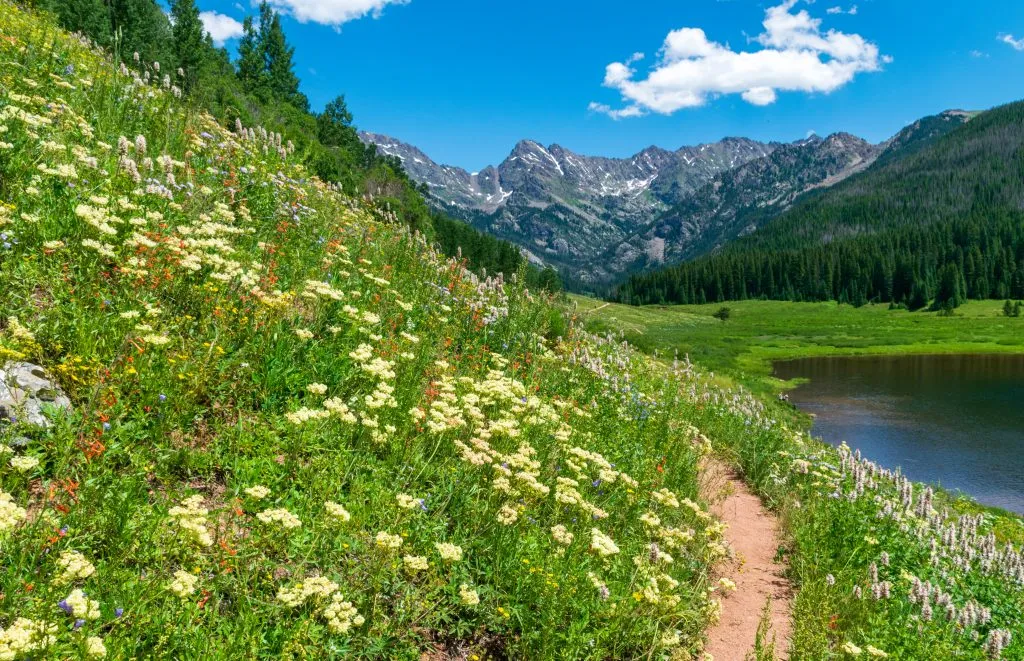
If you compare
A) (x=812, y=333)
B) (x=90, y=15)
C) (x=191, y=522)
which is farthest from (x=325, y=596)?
(x=812, y=333)

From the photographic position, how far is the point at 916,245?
16500cm

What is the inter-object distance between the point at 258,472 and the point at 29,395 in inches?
66.5

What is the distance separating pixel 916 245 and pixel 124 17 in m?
190

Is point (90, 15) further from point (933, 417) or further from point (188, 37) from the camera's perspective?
point (933, 417)

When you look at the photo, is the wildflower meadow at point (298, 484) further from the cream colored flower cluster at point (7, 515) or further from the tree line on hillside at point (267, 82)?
the tree line on hillside at point (267, 82)

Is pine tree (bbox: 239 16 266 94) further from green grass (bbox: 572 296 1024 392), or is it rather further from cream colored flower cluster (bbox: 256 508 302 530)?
cream colored flower cluster (bbox: 256 508 302 530)

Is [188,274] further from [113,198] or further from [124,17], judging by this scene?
[124,17]

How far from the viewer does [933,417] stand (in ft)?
111

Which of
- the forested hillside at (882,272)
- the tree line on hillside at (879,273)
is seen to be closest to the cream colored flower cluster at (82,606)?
the tree line on hillside at (879,273)

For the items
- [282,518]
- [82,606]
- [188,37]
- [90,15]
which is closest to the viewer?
[82,606]

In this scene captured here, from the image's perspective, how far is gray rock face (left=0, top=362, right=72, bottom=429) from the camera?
3957mm

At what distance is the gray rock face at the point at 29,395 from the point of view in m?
3.96

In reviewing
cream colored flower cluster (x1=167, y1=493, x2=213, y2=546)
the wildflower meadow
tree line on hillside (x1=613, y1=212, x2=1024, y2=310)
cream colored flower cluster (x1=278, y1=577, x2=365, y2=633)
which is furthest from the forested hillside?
cream colored flower cluster (x1=167, y1=493, x2=213, y2=546)

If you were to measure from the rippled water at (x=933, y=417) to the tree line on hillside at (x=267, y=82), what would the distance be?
66.3 ft
